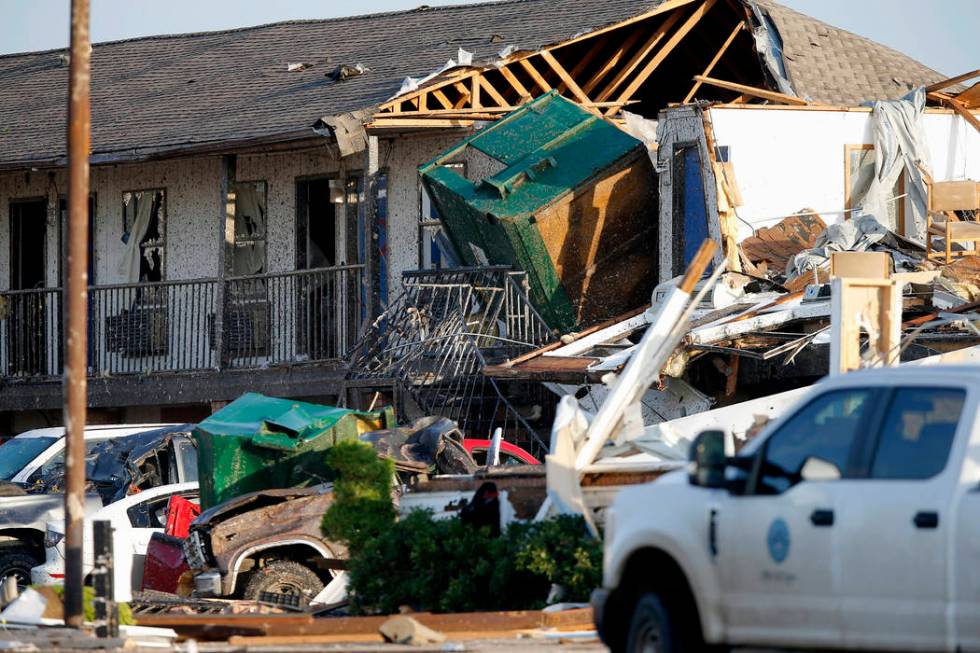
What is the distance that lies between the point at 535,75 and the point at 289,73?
15.5 ft

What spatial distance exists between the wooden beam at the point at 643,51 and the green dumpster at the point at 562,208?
2084mm

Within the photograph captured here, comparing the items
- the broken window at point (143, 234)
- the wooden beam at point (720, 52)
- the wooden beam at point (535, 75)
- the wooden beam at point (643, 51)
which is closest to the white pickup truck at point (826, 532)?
the wooden beam at point (535, 75)

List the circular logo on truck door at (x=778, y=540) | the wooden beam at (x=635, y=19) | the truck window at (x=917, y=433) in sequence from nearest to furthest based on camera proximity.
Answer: the truck window at (x=917, y=433) < the circular logo on truck door at (x=778, y=540) < the wooden beam at (x=635, y=19)

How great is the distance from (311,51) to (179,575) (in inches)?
509

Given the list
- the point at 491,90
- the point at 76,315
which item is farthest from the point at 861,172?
the point at 76,315

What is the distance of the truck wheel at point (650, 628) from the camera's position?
7.74m

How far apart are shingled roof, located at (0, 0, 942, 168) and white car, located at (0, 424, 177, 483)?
181 inches

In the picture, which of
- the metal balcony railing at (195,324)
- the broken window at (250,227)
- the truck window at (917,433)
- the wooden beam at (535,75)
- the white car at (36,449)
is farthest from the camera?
the broken window at (250,227)

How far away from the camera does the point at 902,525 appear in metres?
6.82

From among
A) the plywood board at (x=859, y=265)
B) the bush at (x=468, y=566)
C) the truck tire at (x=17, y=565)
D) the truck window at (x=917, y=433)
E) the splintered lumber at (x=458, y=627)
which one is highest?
the plywood board at (x=859, y=265)

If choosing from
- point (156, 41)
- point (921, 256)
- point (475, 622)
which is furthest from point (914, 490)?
point (156, 41)

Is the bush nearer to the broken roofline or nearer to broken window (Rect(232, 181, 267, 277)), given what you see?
the broken roofline

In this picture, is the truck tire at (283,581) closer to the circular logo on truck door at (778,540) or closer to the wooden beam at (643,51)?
the circular logo on truck door at (778,540)

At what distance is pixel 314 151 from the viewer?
23484 millimetres
